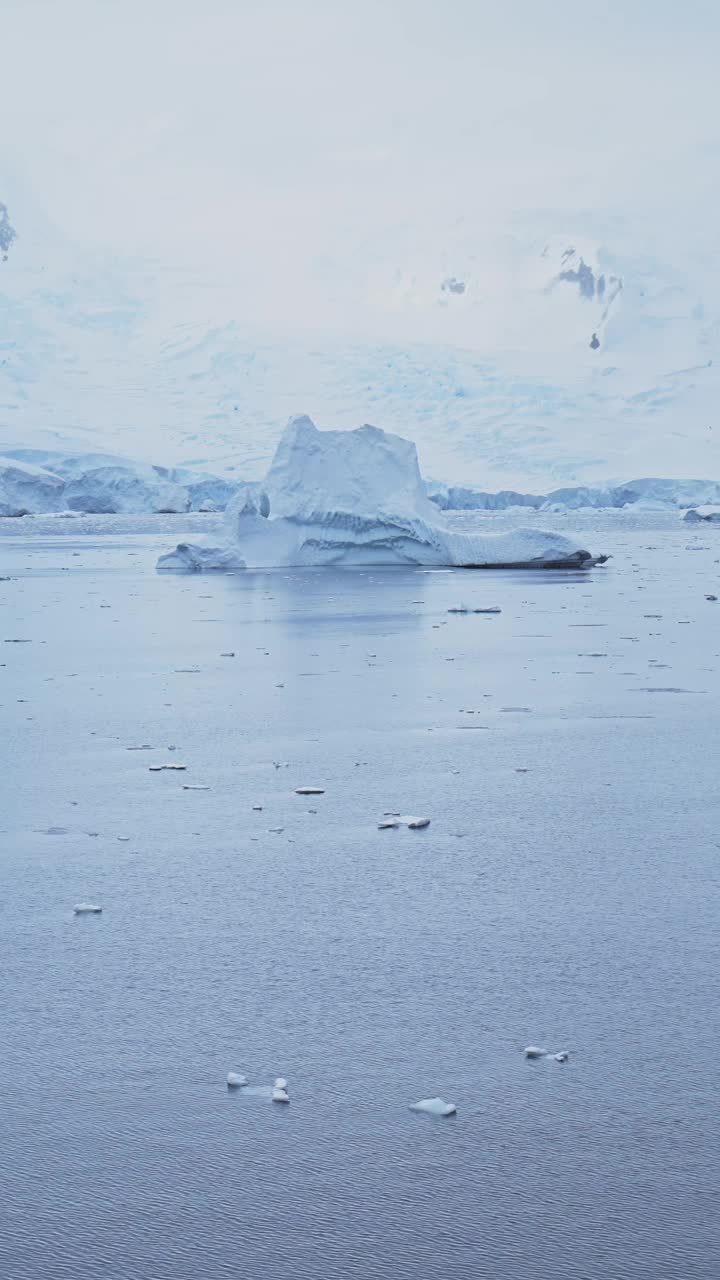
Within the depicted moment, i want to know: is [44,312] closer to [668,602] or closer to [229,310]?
[229,310]

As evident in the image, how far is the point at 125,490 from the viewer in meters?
53.5

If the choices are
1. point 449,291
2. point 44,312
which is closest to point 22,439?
point 44,312

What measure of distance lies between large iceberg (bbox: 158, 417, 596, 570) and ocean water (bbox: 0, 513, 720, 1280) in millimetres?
15496

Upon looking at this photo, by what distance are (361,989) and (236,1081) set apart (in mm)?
564

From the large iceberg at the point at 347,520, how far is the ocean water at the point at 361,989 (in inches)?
610

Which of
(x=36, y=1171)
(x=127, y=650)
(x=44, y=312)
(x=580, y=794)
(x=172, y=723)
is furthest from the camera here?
(x=44, y=312)

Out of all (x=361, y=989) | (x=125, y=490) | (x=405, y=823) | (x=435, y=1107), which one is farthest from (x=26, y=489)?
(x=435, y=1107)

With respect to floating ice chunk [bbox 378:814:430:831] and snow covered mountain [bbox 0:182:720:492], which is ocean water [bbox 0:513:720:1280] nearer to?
floating ice chunk [bbox 378:814:430:831]

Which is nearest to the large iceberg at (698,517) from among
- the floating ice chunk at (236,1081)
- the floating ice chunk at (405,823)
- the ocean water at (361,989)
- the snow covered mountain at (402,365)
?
the snow covered mountain at (402,365)

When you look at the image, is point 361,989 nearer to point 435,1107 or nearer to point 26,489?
point 435,1107

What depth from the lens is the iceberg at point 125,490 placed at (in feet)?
171

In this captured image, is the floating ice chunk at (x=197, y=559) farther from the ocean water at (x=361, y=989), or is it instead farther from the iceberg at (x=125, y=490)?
the iceberg at (x=125, y=490)

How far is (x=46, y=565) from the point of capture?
24172 millimetres

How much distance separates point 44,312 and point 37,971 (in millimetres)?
76837
